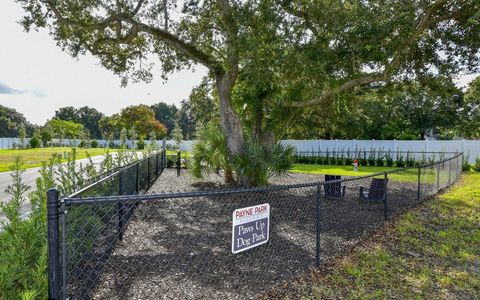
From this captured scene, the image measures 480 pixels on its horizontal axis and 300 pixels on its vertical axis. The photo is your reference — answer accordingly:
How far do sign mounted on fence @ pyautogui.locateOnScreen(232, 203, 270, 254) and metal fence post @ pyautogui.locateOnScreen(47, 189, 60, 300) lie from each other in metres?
1.58

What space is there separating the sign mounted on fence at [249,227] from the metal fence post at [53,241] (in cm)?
158

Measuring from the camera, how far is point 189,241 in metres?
5.75

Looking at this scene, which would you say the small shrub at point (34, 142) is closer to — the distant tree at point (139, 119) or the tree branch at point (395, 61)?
the distant tree at point (139, 119)

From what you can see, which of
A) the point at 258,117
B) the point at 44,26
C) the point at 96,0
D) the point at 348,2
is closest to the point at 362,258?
the point at 348,2

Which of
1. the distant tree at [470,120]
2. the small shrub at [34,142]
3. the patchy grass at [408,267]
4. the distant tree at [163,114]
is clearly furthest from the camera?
the distant tree at [163,114]

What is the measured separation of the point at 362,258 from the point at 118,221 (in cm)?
364

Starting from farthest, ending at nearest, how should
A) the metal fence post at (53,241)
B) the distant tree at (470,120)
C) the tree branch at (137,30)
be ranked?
the distant tree at (470,120) → the tree branch at (137,30) → the metal fence post at (53,241)

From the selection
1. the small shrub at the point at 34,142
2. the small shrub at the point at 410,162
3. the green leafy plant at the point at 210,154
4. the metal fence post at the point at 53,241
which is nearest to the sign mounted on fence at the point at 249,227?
the metal fence post at the point at 53,241

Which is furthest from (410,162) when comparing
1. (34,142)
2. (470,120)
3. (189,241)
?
(34,142)

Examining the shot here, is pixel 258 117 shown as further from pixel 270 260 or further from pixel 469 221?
pixel 270 260

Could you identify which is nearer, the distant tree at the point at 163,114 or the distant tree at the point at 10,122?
the distant tree at the point at 10,122

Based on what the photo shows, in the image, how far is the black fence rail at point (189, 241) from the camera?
3.21 metres

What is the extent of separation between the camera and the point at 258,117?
13.1m

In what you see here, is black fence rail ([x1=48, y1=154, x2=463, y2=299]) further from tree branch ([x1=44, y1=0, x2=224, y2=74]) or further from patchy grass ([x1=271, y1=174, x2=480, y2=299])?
tree branch ([x1=44, y1=0, x2=224, y2=74])
